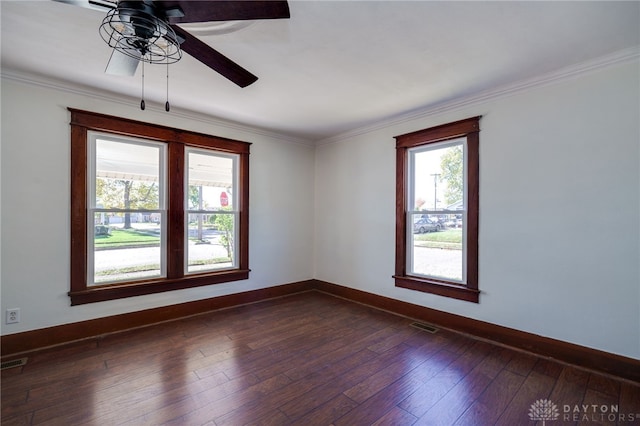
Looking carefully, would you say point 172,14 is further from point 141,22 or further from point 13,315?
point 13,315

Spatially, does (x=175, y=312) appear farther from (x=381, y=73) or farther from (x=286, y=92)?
(x=381, y=73)

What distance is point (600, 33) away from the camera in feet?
7.00

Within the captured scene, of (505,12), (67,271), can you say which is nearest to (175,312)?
(67,271)

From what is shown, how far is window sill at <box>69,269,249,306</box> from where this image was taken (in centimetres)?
309

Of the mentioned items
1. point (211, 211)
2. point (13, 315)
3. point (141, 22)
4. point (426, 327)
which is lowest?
point (426, 327)

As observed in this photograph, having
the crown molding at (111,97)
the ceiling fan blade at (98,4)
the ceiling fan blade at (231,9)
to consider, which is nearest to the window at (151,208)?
the crown molding at (111,97)

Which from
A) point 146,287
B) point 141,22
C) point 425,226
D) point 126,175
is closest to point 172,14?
point 141,22

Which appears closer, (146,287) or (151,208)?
(146,287)

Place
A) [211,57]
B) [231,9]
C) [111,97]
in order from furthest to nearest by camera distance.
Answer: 1. [111,97]
2. [211,57]
3. [231,9]

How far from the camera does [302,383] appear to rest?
231 centimetres

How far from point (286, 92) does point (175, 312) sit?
3.02m

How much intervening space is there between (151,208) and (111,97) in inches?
51.2

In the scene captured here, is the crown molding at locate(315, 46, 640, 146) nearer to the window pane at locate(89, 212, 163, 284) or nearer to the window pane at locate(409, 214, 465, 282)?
the window pane at locate(409, 214, 465, 282)

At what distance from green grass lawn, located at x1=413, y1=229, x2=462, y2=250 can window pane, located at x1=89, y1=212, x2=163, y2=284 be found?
337cm
